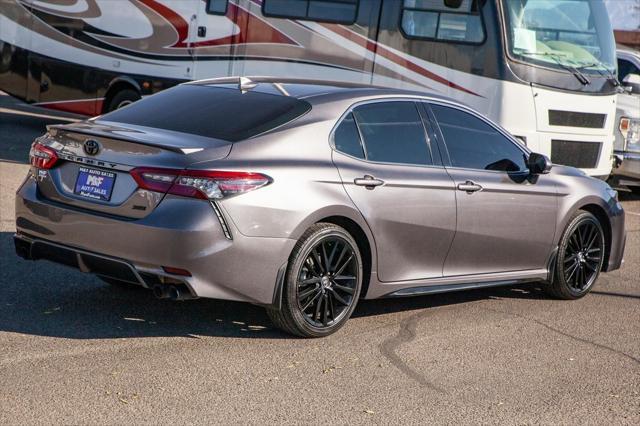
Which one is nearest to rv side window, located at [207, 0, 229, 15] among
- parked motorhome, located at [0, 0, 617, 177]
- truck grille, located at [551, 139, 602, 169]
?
parked motorhome, located at [0, 0, 617, 177]

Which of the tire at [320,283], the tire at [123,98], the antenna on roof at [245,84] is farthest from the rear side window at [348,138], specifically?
the tire at [123,98]

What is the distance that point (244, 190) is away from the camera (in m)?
6.15

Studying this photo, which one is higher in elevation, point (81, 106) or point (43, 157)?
point (43, 157)

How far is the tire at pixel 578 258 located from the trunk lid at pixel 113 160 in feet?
10.6

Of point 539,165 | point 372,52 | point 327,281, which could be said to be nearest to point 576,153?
point 372,52

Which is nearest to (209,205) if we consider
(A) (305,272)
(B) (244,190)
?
(B) (244,190)

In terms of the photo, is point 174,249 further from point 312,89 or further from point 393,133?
point 393,133

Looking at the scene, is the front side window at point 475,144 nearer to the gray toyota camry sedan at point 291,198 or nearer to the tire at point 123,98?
the gray toyota camry sedan at point 291,198

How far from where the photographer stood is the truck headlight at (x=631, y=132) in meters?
14.5

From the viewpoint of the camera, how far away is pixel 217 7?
1482 centimetres

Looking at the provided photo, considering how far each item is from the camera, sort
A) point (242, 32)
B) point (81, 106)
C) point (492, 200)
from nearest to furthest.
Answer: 1. point (492, 200)
2. point (242, 32)
3. point (81, 106)

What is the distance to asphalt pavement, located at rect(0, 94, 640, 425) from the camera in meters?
5.30

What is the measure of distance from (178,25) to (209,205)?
9516mm

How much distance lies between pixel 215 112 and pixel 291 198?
2.97ft
